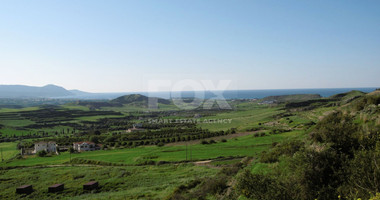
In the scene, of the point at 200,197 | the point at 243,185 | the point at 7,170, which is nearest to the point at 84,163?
the point at 7,170

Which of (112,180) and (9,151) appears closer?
(112,180)

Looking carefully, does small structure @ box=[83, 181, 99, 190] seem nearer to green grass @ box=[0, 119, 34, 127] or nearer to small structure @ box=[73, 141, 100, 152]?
small structure @ box=[73, 141, 100, 152]

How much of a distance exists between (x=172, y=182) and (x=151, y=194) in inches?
142

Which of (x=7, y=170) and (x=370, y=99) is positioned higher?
(x=370, y=99)

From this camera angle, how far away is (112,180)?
27.5 m

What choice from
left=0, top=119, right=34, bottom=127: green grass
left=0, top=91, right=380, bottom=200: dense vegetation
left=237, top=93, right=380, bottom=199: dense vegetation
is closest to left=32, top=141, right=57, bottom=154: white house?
left=0, top=91, right=380, bottom=200: dense vegetation

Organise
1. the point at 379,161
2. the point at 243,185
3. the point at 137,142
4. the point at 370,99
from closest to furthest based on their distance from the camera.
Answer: the point at 379,161 < the point at 243,185 < the point at 370,99 < the point at 137,142

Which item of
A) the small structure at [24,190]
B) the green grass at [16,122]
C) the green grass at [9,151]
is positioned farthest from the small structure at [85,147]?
the green grass at [16,122]

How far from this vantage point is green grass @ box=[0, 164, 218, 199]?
72.3 ft

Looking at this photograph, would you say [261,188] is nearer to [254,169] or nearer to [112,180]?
[254,169]

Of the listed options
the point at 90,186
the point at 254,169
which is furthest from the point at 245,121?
the point at 254,169

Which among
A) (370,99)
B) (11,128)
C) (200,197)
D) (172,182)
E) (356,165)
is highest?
(370,99)

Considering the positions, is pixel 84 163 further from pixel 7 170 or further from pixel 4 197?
pixel 4 197

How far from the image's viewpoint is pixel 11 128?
314ft
